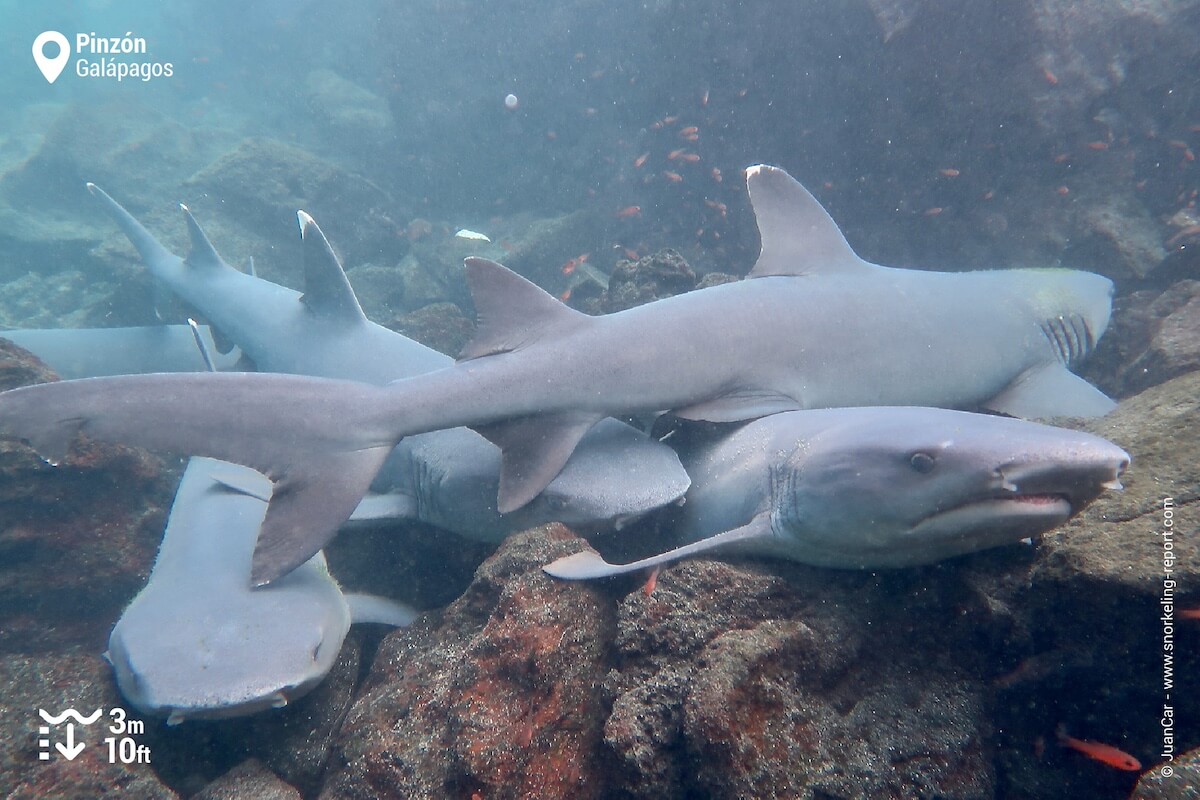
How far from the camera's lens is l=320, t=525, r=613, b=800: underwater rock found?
2404 millimetres

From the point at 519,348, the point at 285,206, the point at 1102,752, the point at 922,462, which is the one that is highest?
the point at 922,462

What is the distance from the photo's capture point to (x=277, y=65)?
34.0m

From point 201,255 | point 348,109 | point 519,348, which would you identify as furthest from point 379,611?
point 348,109

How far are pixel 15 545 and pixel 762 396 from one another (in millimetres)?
5448

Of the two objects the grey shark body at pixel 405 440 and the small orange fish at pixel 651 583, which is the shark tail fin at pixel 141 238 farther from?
the small orange fish at pixel 651 583

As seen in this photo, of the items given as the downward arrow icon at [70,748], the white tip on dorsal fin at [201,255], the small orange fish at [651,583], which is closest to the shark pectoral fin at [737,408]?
the small orange fish at [651,583]

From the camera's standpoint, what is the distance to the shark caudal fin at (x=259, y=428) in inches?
111

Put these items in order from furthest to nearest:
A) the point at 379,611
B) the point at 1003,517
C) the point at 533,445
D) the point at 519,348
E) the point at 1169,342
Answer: the point at 1169,342 < the point at 379,611 < the point at 519,348 < the point at 533,445 < the point at 1003,517

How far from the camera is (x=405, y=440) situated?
432 centimetres

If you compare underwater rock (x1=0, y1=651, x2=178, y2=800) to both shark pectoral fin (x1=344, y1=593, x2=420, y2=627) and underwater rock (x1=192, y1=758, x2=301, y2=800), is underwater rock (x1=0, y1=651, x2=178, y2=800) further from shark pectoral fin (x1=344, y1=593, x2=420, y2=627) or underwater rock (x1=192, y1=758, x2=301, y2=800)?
shark pectoral fin (x1=344, y1=593, x2=420, y2=627)

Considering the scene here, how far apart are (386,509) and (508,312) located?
71.6 inches

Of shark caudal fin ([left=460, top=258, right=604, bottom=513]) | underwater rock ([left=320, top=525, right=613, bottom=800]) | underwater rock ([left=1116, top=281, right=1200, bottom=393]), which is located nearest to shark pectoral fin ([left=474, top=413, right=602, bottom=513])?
shark caudal fin ([left=460, top=258, right=604, bottom=513])

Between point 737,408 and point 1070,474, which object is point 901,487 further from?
point 737,408

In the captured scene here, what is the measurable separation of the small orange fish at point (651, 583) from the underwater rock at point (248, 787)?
2.08 metres
